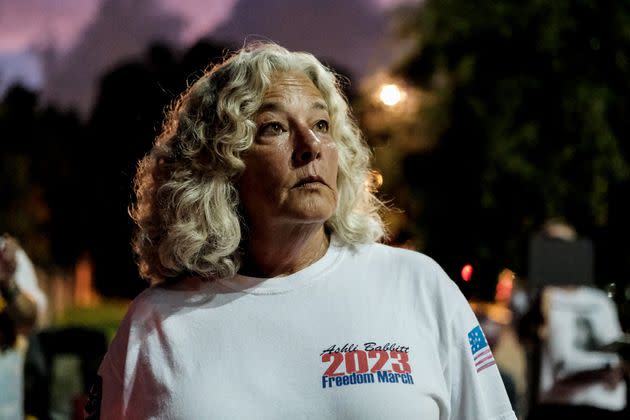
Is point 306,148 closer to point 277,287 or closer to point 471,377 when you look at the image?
point 277,287

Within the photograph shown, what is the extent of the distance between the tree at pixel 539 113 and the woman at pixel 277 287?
1336 cm

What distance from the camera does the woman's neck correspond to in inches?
96.3

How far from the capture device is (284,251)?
246 centimetres

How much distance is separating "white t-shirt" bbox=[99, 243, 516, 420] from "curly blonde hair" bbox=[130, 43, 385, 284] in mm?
124

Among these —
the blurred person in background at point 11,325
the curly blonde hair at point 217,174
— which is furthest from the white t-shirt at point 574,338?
the curly blonde hair at point 217,174

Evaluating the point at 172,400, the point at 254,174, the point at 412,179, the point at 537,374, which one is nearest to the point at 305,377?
the point at 172,400

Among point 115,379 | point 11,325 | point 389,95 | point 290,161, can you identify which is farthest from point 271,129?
point 389,95

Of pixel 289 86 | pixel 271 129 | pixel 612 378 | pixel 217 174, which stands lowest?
pixel 612 378

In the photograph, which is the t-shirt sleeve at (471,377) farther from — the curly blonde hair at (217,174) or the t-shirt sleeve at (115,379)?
the t-shirt sleeve at (115,379)

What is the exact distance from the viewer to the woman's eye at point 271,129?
2.46 m

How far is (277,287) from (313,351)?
24 cm

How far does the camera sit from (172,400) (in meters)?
2.24

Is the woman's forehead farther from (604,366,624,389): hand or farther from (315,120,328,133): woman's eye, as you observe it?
(604,366,624,389): hand

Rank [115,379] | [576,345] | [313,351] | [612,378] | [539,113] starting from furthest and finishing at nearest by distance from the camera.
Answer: [539,113]
[576,345]
[612,378]
[115,379]
[313,351]
